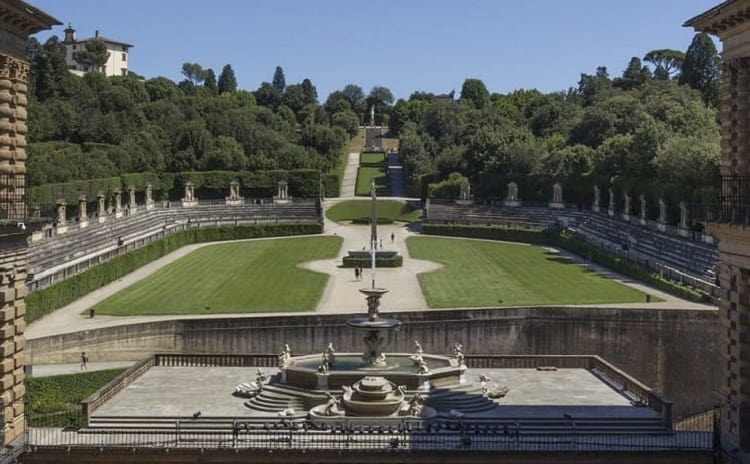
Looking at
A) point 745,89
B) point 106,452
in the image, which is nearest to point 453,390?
point 106,452

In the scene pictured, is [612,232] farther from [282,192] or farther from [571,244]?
[282,192]

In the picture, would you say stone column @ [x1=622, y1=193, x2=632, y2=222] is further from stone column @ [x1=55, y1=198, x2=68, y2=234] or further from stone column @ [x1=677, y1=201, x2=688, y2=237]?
stone column @ [x1=55, y1=198, x2=68, y2=234]

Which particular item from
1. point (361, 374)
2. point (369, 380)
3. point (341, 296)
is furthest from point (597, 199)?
point (369, 380)

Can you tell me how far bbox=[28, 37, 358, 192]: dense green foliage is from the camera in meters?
118

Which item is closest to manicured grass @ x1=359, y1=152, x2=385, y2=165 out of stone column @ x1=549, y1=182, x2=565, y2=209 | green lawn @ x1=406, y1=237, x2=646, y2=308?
stone column @ x1=549, y1=182, x2=565, y2=209

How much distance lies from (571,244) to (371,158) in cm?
9558

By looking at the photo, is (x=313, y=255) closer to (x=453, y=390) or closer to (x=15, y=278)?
(x=453, y=390)

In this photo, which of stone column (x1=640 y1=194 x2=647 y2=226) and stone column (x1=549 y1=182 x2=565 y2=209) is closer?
stone column (x1=640 y1=194 x2=647 y2=226)

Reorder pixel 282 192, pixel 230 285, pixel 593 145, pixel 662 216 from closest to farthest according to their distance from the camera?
1. pixel 230 285
2. pixel 662 216
3. pixel 282 192
4. pixel 593 145

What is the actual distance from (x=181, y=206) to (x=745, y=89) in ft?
304

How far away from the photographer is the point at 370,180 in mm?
151125

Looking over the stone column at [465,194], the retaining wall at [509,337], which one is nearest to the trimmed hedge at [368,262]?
the retaining wall at [509,337]

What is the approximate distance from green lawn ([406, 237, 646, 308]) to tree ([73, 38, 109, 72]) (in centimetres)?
12066

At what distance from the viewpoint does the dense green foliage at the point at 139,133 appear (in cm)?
11750
